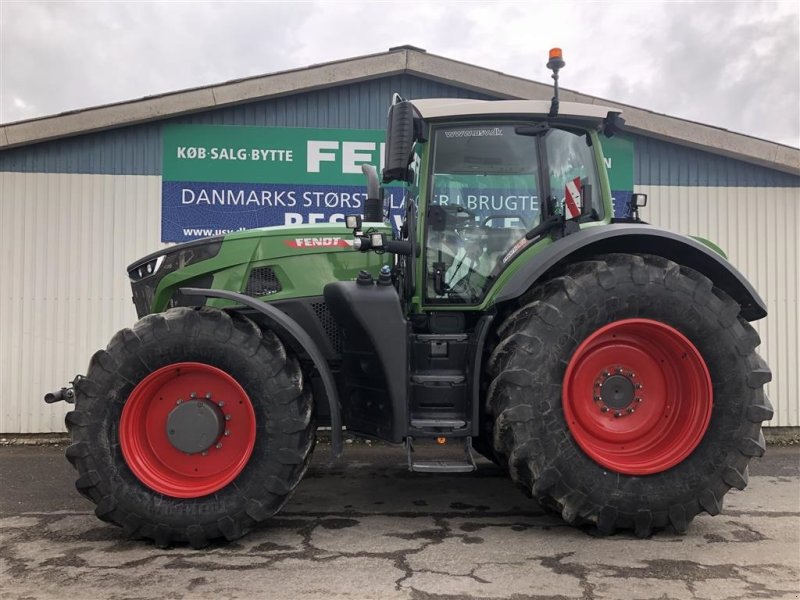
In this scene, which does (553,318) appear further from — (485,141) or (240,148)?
(240,148)

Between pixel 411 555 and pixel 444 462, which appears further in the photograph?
pixel 444 462

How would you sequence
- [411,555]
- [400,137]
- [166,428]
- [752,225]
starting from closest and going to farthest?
[411,555] → [400,137] → [166,428] → [752,225]

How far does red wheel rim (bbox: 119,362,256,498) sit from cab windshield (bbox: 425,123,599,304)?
1.41m

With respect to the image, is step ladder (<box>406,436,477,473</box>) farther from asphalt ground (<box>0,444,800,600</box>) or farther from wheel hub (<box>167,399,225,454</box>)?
wheel hub (<box>167,399,225,454</box>)

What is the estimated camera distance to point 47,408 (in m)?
6.77

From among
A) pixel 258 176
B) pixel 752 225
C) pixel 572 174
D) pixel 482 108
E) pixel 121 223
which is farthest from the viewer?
pixel 752 225

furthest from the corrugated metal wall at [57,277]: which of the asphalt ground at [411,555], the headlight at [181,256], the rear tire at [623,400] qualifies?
the rear tire at [623,400]

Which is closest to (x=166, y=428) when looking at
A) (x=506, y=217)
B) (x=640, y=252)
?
(x=506, y=217)

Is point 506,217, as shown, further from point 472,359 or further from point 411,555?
point 411,555

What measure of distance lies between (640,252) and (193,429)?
3.00 m

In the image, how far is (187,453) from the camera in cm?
364

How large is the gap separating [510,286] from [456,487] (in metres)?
1.94

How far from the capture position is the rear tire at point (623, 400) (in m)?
3.49

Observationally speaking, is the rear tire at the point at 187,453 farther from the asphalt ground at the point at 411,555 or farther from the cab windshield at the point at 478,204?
the cab windshield at the point at 478,204
